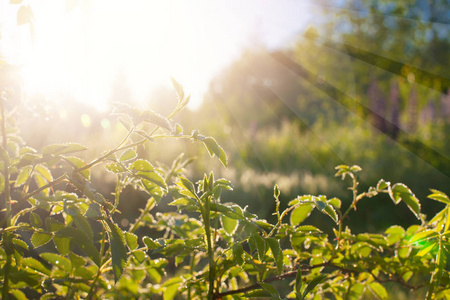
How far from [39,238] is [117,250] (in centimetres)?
17

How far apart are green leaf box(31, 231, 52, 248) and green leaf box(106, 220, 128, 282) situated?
14 cm

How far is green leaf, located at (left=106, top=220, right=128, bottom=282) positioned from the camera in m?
0.50

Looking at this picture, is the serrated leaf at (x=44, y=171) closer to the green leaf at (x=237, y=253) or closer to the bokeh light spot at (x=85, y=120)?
the green leaf at (x=237, y=253)

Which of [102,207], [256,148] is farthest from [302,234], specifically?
[256,148]

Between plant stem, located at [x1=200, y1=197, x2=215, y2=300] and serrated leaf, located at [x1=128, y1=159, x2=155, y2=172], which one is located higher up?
serrated leaf, located at [x1=128, y1=159, x2=155, y2=172]

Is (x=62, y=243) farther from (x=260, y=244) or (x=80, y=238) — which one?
(x=260, y=244)

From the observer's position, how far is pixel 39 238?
2.00ft

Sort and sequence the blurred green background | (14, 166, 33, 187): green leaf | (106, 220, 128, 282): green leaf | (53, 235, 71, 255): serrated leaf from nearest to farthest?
(106, 220, 128, 282): green leaf → (53, 235, 71, 255): serrated leaf → (14, 166, 33, 187): green leaf → the blurred green background

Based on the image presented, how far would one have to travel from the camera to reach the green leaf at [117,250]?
19.5 inches

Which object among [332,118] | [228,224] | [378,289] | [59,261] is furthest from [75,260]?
[332,118]

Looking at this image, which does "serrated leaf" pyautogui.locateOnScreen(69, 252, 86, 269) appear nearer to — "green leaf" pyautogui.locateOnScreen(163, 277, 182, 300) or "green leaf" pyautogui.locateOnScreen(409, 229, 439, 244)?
"green leaf" pyautogui.locateOnScreen(163, 277, 182, 300)

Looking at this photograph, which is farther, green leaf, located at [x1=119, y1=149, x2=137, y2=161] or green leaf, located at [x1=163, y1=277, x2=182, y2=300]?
green leaf, located at [x1=163, y1=277, x2=182, y2=300]

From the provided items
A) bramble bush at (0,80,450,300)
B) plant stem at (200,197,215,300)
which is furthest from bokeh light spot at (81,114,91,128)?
plant stem at (200,197,215,300)

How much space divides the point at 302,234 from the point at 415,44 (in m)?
18.7
